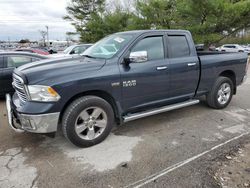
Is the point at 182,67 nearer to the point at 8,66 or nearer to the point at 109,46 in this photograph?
the point at 109,46

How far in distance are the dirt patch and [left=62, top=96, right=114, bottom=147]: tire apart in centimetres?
175

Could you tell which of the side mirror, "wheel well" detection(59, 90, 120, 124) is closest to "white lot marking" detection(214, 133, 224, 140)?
"wheel well" detection(59, 90, 120, 124)

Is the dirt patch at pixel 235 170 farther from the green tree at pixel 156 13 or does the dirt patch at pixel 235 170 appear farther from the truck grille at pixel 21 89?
the green tree at pixel 156 13

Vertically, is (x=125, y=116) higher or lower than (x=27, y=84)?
lower

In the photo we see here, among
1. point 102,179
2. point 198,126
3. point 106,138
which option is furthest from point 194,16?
point 102,179

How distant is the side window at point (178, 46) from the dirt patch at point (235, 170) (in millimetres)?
2029

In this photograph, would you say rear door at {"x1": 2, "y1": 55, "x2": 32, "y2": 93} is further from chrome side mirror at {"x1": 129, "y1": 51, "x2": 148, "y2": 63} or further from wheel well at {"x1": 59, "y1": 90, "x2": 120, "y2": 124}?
chrome side mirror at {"x1": 129, "y1": 51, "x2": 148, "y2": 63}

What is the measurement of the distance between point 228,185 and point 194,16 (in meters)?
15.5

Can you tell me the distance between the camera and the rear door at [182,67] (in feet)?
13.7

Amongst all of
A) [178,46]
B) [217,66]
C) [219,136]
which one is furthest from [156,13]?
[219,136]

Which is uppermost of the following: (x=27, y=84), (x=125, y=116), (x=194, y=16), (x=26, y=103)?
(x=194, y=16)

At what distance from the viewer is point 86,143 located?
3.38 m

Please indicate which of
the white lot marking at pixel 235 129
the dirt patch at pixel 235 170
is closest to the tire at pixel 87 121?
the dirt patch at pixel 235 170

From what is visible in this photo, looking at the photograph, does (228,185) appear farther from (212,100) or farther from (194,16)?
(194,16)
